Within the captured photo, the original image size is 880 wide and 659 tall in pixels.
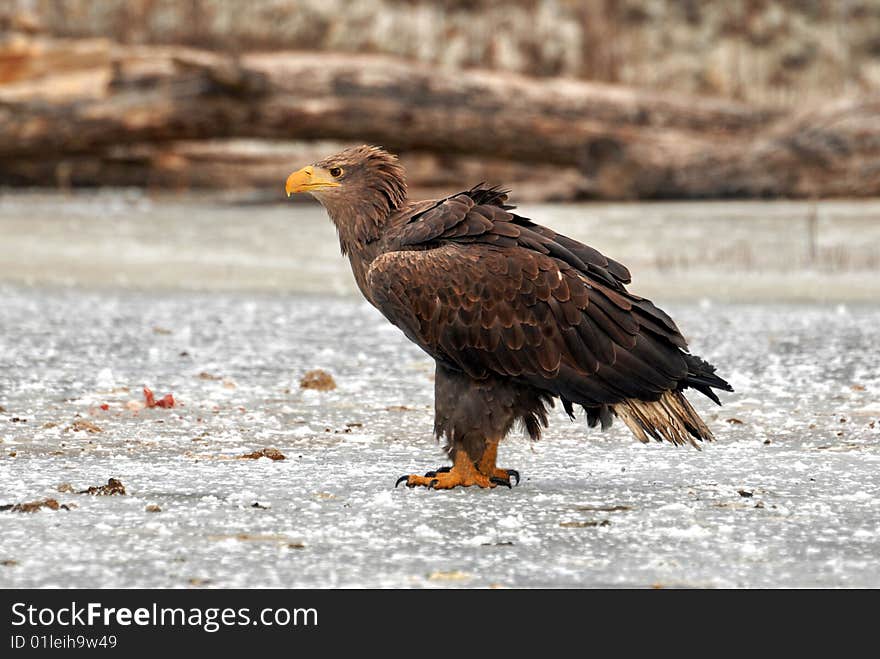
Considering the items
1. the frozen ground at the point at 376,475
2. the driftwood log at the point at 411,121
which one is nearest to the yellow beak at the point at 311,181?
the frozen ground at the point at 376,475

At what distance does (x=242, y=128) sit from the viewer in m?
18.6

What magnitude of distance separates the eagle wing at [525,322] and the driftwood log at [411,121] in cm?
1196

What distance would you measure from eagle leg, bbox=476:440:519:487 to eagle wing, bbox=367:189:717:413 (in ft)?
1.13

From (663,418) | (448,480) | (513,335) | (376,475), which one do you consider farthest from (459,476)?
(663,418)

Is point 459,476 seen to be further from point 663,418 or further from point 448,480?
point 663,418

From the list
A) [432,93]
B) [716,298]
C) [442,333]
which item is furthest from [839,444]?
[432,93]

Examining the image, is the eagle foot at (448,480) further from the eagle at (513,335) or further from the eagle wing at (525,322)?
the eagle wing at (525,322)

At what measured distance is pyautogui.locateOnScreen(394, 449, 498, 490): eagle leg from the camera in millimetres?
5766

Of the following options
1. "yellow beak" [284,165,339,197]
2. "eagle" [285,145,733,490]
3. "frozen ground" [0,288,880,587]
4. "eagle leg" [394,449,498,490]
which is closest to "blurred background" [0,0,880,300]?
"frozen ground" [0,288,880,587]

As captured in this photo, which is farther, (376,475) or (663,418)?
(376,475)

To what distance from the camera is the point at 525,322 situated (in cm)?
568

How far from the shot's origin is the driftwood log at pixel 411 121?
17.2 metres

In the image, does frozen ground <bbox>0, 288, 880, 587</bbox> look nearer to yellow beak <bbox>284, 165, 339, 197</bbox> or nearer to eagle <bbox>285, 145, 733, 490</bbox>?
eagle <bbox>285, 145, 733, 490</bbox>

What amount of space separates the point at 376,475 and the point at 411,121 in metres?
13.2
